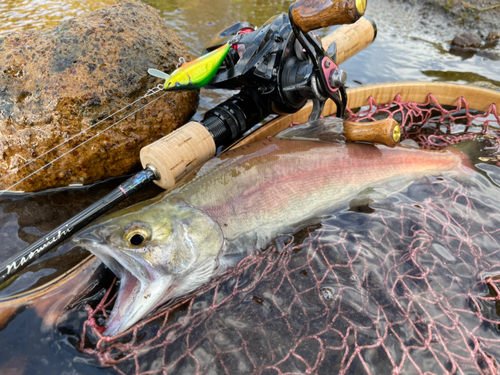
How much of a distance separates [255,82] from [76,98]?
5.00ft

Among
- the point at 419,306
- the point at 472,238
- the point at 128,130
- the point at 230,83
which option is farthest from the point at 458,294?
the point at 128,130

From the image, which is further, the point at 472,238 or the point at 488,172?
the point at 488,172

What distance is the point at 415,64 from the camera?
592 centimetres

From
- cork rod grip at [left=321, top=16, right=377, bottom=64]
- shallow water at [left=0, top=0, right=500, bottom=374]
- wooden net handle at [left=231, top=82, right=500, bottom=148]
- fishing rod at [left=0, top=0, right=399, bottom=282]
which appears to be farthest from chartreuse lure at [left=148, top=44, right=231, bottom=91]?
cork rod grip at [left=321, top=16, right=377, bottom=64]

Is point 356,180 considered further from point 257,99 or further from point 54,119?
point 54,119

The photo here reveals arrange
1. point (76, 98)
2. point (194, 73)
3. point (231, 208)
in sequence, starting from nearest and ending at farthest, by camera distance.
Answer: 1. point (231, 208)
2. point (194, 73)
3. point (76, 98)

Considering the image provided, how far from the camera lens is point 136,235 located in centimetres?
190

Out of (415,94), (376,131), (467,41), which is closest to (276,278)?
(376,131)

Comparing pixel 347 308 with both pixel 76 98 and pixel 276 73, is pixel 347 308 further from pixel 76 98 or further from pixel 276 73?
pixel 76 98

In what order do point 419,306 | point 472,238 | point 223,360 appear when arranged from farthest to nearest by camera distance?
point 472,238
point 419,306
point 223,360

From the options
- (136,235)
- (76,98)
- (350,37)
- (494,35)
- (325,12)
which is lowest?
(494,35)

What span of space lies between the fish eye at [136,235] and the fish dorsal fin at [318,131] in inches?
54.6

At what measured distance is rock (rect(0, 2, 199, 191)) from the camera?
2.82 meters

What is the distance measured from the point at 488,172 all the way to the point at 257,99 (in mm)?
2158
